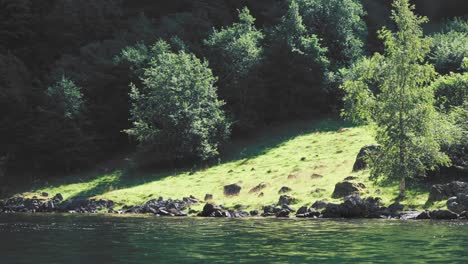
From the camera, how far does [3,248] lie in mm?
26109

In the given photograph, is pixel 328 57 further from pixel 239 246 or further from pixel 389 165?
pixel 239 246

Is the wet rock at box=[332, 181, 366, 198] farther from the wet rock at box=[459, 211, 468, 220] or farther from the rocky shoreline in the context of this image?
the wet rock at box=[459, 211, 468, 220]

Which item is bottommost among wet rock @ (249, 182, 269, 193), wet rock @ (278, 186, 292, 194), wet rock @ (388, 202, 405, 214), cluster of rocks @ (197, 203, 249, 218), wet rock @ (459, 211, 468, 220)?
wet rock @ (459, 211, 468, 220)

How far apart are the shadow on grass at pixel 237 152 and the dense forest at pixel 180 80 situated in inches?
68.6

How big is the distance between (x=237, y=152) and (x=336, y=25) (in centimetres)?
2487

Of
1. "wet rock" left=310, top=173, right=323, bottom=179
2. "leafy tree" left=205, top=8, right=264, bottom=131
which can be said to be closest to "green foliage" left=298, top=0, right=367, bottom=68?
"leafy tree" left=205, top=8, right=264, bottom=131

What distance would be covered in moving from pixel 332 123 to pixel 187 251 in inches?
2237

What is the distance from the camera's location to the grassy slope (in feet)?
178

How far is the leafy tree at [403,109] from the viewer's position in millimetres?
47438

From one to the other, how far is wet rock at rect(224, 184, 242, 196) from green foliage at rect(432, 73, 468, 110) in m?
21.0

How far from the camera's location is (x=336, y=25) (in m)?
85.9

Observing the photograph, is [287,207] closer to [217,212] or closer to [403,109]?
[217,212]

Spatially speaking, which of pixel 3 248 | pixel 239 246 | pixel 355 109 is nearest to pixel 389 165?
pixel 355 109

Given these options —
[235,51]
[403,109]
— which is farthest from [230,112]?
[403,109]
